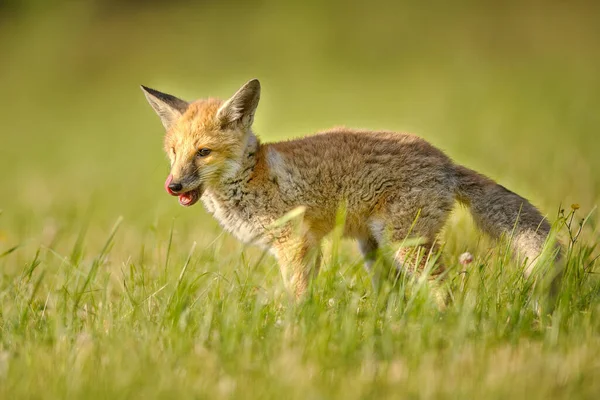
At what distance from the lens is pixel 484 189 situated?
512 cm

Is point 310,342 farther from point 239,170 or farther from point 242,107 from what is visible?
point 242,107

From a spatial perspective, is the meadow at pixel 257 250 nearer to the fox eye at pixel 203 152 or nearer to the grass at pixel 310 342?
the grass at pixel 310 342

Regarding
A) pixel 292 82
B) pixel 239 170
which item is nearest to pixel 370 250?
pixel 239 170

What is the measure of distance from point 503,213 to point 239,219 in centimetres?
181

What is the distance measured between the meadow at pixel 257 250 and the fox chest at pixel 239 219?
0.19m

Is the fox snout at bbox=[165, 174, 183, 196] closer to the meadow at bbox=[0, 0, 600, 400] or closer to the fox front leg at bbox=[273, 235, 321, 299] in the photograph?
the meadow at bbox=[0, 0, 600, 400]

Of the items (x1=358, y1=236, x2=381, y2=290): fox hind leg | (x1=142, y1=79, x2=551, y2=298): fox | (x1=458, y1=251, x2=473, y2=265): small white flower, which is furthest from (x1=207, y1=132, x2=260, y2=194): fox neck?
(x1=458, y1=251, x2=473, y2=265): small white flower

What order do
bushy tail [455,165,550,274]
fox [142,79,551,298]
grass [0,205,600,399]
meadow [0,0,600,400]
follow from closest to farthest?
grass [0,205,600,399] → meadow [0,0,600,400] → bushy tail [455,165,550,274] → fox [142,79,551,298]

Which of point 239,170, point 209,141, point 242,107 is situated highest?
point 242,107

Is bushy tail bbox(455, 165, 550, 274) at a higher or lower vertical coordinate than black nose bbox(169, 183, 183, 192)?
higher

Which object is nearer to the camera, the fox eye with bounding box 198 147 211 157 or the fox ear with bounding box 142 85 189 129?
the fox eye with bounding box 198 147 211 157

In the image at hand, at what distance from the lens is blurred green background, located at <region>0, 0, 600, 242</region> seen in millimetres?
10633

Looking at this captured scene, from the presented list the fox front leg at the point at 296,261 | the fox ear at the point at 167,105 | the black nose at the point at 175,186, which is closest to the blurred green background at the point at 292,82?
the fox ear at the point at 167,105

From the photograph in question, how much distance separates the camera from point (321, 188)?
5.24 meters
